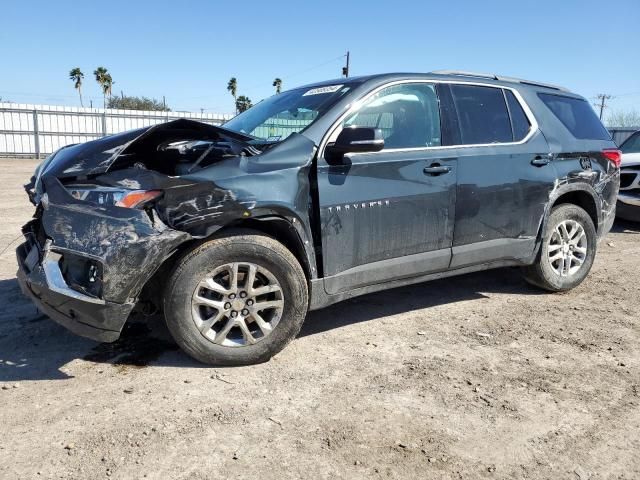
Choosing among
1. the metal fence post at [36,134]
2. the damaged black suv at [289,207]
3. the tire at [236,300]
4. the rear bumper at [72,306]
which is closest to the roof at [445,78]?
the damaged black suv at [289,207]

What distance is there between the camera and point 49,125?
22.0 meters

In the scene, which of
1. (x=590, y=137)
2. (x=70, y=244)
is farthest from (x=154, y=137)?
(x=590, y=137)

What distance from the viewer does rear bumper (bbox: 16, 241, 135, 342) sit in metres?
2.92

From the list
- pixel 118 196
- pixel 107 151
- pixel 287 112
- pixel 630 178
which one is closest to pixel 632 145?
pixel 630 178

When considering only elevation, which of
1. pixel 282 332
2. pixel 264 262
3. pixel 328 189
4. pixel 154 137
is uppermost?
pixel 154 137

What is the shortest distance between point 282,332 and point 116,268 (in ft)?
3.61

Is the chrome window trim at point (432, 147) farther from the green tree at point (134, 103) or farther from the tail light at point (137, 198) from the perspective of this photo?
the green tree at point (134, 103)

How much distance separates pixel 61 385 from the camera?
308 cm

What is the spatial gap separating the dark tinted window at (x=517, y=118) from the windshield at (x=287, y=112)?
1.58 meters

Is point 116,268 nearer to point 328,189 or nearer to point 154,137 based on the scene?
point 154,137

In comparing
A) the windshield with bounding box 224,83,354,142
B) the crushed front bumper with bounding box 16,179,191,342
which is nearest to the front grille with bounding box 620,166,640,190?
the windshield with bounding box 224,83,354,142

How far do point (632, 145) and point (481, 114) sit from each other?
21.5 ft

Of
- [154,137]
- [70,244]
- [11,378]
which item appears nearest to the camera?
[70,244]

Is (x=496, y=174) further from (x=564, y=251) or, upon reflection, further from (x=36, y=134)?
(x=36, y=134)
